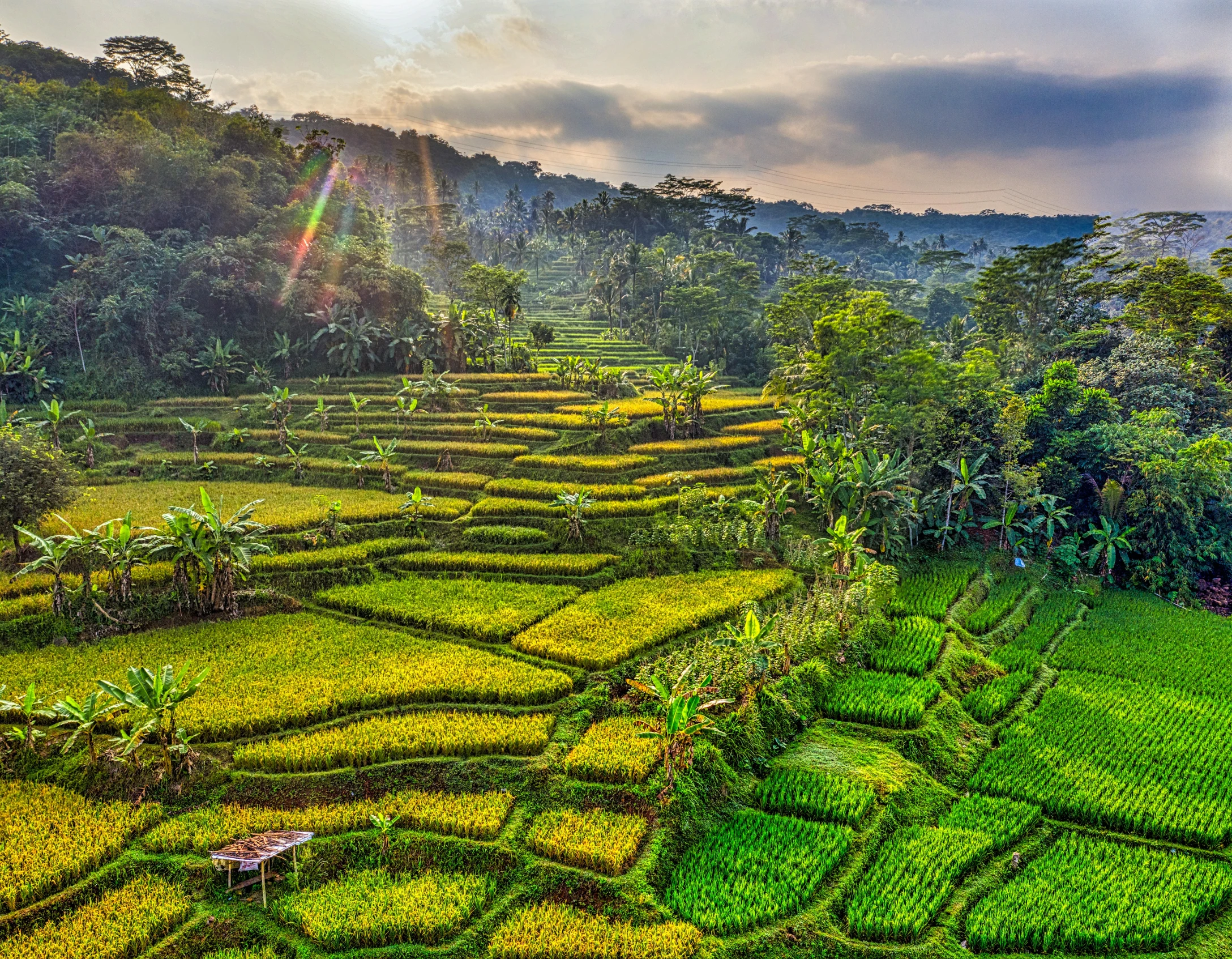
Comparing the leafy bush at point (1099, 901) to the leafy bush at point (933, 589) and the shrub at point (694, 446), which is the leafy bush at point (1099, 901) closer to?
the leafy bush at point (933, 589)

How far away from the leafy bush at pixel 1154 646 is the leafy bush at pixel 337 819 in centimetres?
1310

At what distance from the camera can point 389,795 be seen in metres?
10.3

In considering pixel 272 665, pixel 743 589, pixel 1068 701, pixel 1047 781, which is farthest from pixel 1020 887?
pixel 272 665

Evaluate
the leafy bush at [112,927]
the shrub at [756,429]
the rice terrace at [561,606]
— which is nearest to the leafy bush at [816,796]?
the rice terrace at [561,606]

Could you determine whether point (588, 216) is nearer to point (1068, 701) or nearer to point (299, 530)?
point (299, 530)

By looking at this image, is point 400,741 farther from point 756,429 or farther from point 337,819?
point 756,429

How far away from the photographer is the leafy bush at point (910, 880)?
888 cm

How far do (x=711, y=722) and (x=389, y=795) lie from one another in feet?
15.9

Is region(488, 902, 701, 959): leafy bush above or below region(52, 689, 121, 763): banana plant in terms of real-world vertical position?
below

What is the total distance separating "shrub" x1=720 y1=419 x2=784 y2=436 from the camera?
28.1 meters

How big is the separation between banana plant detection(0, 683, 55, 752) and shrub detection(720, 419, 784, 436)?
22.1m

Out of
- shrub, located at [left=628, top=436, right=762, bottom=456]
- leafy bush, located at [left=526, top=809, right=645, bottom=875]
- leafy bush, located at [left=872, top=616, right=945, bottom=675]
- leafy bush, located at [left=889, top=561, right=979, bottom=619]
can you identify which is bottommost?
leafy bush, located at [left=526, top=809, right=645, bottom=875]

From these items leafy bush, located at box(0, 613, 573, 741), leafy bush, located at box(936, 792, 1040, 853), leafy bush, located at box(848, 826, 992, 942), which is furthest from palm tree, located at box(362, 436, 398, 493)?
leafy bush, located at box(936, 792, 1040, 853)

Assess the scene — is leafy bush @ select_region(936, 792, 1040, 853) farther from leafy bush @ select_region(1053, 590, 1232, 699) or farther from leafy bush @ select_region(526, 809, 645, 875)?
leafy bush @ select_region(1053, 590, 1232, 699)
